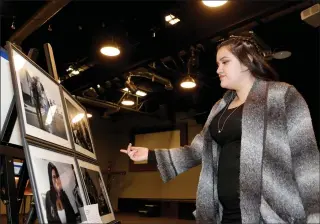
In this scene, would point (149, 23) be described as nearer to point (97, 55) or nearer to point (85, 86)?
point (97, 55)

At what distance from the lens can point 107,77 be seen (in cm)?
465

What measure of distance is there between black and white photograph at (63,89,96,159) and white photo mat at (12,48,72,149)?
12 centimetres

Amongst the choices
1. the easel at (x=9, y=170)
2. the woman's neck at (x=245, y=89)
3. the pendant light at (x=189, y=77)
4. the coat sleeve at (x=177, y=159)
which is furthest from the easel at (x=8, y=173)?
the pendant light at (x=189, y=77)

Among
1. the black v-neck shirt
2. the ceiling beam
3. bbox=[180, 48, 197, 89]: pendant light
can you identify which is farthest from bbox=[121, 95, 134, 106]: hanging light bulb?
the black v-neck shirt

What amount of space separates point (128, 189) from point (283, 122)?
8369mm

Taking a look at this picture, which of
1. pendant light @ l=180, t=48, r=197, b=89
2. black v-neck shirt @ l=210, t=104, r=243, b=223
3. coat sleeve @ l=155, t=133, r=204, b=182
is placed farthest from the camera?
pendant light @ l=180, t=48, r=197, b=89

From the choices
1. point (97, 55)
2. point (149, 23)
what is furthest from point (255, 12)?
point (97, 55)

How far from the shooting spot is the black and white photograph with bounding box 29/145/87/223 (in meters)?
0.87

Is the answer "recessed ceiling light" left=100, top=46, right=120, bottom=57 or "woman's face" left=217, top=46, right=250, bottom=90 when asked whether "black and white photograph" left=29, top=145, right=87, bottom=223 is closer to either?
"woman's face" left=217, top=46, right=250, bottom=90

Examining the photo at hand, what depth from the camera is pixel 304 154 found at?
1.00 meters

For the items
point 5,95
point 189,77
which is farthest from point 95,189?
point 189,77

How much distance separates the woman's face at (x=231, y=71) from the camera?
1288mm

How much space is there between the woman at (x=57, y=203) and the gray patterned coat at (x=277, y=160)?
0.55 meters

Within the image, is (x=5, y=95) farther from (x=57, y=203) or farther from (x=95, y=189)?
(x=95, y=189)
